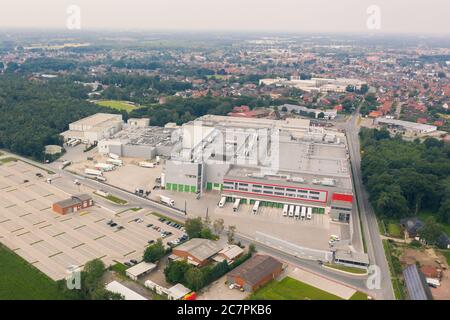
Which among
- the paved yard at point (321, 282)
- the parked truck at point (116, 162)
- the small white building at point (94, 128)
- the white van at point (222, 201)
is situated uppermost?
the small white building at point (94, 128)

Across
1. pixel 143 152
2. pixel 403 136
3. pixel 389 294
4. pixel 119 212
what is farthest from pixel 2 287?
pixel 403 136

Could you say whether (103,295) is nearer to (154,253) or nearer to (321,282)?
(154,253)

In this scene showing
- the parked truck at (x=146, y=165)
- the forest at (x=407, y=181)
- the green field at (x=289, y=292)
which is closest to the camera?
the green field at (x=289, y=292)

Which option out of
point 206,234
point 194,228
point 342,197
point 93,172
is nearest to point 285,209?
point 342,197

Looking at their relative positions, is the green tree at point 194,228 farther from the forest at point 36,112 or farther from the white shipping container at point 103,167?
the forest at point 36,112

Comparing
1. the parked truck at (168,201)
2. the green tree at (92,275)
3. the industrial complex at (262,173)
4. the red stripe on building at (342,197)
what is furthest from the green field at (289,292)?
the parked truck at (168,201)

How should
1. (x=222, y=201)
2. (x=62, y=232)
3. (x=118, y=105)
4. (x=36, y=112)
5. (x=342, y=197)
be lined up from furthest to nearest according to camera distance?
(x=118, y=105)
(x=36, y=112)
(x=222, y=201)
(x=342, y=197)
(x=62, y=232)
